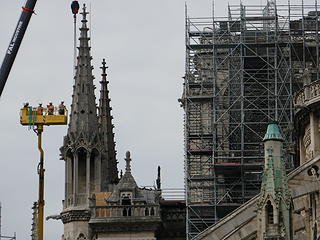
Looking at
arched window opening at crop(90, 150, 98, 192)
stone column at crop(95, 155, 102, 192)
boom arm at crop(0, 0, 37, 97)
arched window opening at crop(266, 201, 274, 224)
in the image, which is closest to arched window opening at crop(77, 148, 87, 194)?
arched window opening at crop(90, 150, 98, 192)

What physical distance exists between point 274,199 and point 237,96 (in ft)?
74.1

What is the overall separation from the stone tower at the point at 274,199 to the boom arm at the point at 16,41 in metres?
13.7

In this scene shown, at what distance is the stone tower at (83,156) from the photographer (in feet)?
216

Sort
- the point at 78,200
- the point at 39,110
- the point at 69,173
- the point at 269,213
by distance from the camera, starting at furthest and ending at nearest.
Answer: the point at 69,173, the point at 78,200, the point at 39,110, the point at 269,213

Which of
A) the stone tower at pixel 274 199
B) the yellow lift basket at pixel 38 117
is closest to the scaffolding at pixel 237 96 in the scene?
the yellow lift basket at pixel 38 117

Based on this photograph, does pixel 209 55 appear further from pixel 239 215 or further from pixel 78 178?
pixel 239 215

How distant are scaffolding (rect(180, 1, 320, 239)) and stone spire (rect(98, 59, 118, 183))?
5076 mm

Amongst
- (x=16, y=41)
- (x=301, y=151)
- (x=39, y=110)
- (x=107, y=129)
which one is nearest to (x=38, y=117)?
(x=39, y=110)

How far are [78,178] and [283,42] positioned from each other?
11.3 m

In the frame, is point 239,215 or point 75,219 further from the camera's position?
point 75,219

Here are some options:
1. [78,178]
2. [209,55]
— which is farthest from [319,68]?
[78,178]

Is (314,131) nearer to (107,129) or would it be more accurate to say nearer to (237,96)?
(237,96)

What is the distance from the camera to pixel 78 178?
219ft

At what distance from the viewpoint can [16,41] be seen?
178 feet
